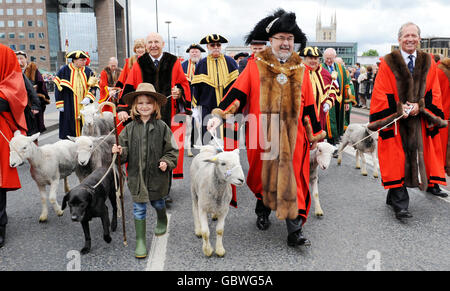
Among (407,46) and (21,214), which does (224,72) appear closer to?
(407,46)

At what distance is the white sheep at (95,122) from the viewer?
674 cm

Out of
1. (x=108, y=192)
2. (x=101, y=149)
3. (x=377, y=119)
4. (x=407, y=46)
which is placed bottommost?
(x=108, y=192)

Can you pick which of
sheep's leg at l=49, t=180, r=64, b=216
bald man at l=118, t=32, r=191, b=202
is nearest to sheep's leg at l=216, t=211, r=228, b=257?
bald man at l=118, t=32, r=191, b=202

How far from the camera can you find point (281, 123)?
Result: 4.00m

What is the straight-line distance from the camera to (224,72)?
648 centimetres

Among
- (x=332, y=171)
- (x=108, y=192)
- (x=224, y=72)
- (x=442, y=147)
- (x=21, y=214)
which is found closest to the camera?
(x=108, y=192)

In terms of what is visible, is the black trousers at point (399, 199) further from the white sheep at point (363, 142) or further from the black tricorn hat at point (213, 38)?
the black tricorn hat at point (213, 38)

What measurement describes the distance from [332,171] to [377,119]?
2453 millimetres

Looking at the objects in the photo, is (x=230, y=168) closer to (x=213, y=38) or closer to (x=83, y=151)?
(x=83, y=151)

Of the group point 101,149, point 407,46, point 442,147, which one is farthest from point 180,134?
point 442,147

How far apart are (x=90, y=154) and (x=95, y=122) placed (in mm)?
2058

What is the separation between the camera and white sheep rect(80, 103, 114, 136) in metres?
6.74

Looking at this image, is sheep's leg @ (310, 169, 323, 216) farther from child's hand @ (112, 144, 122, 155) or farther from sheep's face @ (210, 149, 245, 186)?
child's hand @ (112, 144, 122, 155)
